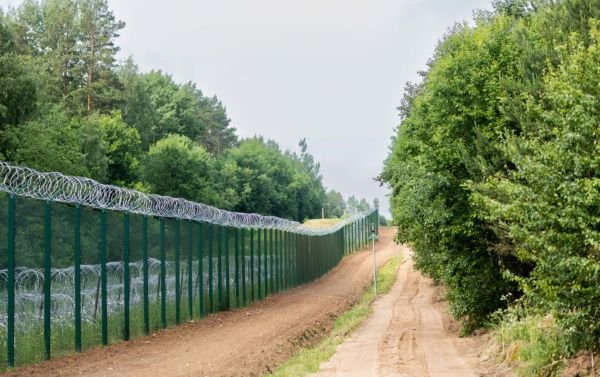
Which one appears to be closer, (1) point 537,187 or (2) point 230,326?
(1) point 537,187

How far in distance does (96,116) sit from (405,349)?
42180 mm

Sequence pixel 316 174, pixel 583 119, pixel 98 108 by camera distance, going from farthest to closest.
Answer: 1. pixel 316 174
2. pixel 98 108
3. pixel 583 119

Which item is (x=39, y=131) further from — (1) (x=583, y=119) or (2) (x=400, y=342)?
(1) (x=583, y=119)

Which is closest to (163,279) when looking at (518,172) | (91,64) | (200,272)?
(200,272)

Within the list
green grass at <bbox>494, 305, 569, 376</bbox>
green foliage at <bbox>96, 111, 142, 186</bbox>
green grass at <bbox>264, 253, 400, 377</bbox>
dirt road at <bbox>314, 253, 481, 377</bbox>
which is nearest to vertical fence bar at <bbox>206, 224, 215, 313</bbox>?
green grass at <bbox>264, 253, 400, 377</bbox>

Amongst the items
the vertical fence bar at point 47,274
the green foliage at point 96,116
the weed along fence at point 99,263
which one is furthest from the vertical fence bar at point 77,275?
the green foliage at point 96,116

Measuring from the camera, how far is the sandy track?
1445 cm

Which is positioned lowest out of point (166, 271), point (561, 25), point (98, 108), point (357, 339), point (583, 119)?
point (357, 339)

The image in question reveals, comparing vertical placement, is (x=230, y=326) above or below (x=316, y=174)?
below

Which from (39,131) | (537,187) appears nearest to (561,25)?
(537,187)

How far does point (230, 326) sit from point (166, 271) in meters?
2.49

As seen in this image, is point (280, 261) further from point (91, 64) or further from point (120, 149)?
point (91, 64)

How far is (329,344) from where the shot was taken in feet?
63.9

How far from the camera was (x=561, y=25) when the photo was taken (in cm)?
1702
